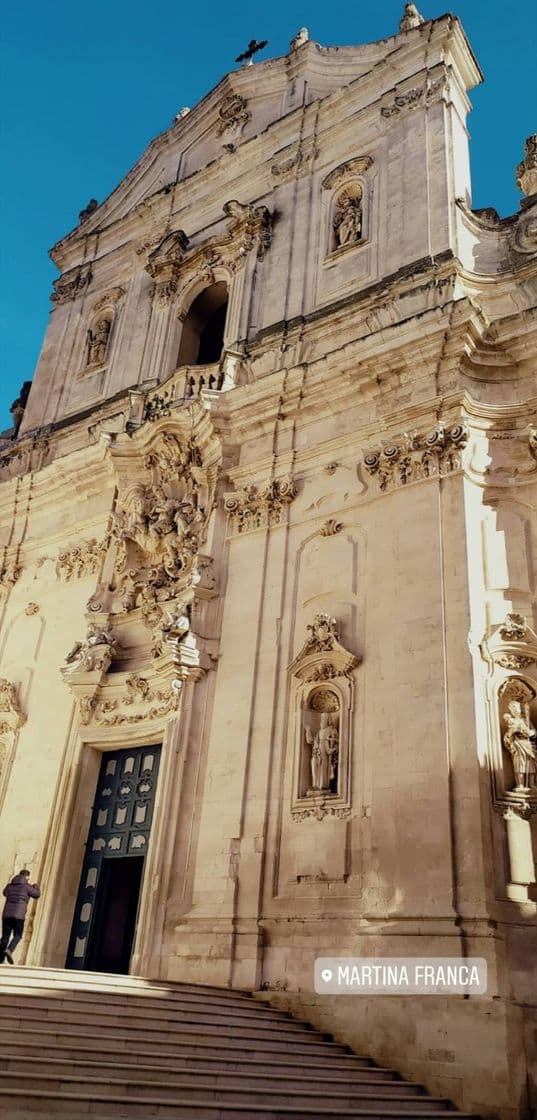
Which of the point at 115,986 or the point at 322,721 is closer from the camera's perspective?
the point at 115,986

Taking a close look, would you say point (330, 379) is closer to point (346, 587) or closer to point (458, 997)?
point (346, 587)

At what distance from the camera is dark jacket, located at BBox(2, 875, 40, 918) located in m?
10.3

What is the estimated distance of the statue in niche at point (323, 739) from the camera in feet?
34.0

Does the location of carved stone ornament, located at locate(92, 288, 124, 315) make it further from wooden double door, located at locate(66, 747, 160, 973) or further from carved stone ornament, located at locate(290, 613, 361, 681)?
carved stone ornament, located at locate(290, 613, 361, 681)

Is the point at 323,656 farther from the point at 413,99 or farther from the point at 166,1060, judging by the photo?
the point at 413,99

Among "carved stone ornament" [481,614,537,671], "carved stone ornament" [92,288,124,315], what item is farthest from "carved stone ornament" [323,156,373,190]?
"carved stone ornament" [481,614,537,671]

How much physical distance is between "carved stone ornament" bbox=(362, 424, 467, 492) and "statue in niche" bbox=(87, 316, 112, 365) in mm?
9184

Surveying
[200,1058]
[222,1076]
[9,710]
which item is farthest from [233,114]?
[222,1076]

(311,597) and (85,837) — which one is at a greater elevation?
(311,597)

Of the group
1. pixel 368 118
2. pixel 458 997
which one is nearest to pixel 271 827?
pixel 458 997

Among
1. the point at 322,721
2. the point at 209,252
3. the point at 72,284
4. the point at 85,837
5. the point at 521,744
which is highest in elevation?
the point at 72,284

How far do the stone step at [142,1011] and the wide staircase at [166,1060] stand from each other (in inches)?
0.5

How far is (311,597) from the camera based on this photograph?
11.8 meters

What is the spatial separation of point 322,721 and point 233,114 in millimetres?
14907
